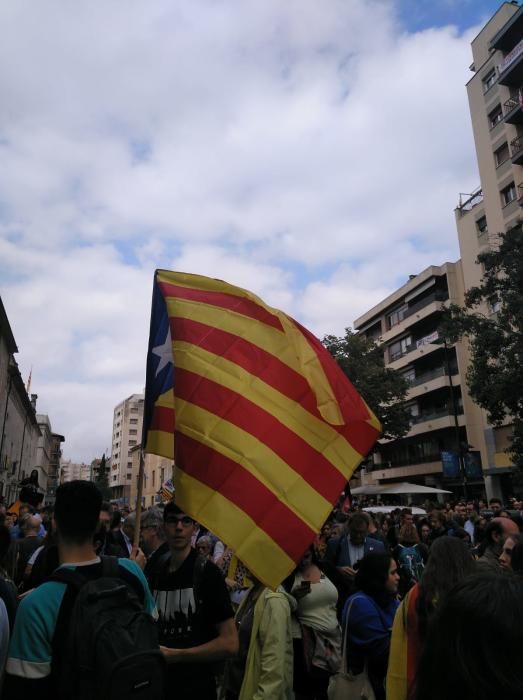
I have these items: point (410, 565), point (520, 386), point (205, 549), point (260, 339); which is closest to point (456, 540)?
point (260, 339)

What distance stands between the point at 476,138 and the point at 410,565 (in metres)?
35.9

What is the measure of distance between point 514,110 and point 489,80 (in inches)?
238

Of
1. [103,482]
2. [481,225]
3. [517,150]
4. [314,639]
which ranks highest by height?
[517,150]

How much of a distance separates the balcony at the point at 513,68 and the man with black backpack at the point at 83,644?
1425 inches

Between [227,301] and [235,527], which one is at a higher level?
[227,301]

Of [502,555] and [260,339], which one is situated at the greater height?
[260,339]

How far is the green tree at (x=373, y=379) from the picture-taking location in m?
34.3

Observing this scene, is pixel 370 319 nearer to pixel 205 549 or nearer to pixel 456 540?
pixel 205 549

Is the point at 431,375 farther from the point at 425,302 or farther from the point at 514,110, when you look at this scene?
the point at 514,110

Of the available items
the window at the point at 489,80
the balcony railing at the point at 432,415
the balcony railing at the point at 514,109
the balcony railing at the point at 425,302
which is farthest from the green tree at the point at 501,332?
the balcony railing at the point at 425,302

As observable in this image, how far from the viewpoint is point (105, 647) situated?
173cm

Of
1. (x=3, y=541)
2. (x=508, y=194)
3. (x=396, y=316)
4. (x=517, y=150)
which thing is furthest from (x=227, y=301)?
(x=396, y=316)

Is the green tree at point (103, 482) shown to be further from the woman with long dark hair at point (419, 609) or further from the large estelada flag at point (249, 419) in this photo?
the woman with long dark hair at point (419, 609)

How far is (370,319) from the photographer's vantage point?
5300 cm
